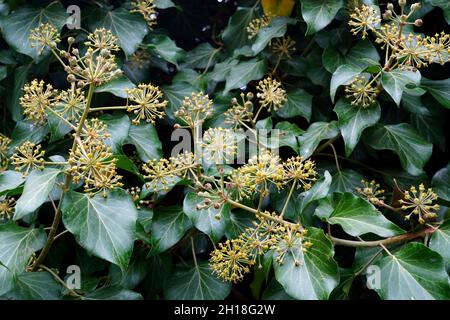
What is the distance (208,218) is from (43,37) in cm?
101

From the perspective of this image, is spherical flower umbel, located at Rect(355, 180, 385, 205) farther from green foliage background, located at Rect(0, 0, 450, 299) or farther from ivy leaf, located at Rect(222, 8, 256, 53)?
ivy leaf, located at Rect(222, 8, 256, 53)

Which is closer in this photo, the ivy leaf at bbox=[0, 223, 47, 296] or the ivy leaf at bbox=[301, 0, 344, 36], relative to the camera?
the ivy leaf at bbox=[0, 223, 47, 296]

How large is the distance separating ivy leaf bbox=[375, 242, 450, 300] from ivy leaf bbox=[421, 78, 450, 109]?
0.67 m

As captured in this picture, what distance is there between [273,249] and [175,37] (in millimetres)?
1795

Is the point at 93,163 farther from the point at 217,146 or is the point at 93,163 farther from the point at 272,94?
the point at 272,94

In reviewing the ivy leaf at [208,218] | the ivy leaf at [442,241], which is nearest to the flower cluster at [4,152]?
the ivy leaf at [208,218]

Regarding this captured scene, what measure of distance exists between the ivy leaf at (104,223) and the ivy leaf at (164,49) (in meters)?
0.97

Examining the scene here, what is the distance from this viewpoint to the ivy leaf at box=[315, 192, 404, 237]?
1810mm

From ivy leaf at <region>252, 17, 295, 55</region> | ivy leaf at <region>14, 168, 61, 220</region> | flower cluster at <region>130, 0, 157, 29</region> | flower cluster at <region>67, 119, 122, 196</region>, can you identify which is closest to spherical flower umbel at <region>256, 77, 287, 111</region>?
ivy leaf at <region>252, 17, 295, 55</region>

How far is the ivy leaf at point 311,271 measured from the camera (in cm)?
171

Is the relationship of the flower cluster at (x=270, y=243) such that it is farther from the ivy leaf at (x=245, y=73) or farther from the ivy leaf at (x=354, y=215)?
the ivy leaf at (x=245, y=73)

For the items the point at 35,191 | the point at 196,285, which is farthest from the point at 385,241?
the point at 35,191

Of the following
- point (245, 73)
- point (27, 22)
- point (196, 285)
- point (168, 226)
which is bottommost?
point (196, 285)

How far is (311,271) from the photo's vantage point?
1.74 metres
